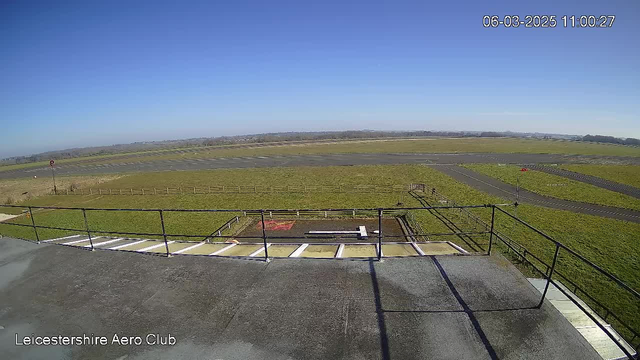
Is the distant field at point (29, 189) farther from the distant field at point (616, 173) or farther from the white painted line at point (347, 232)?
the distant field at point (616, 173)

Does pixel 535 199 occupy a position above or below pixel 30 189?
above

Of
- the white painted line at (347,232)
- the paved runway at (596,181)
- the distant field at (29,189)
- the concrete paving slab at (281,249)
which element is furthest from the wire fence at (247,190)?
the concrete paving slab at (281,249)

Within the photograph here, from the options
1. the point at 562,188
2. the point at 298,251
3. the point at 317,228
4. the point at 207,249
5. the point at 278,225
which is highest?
the point at 298,251

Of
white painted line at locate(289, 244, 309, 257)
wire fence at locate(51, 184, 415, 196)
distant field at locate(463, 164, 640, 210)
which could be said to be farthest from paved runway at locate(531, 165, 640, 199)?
white painted line at locate(289, 244, 309, 257)

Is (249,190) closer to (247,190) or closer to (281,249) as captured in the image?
(247,190)

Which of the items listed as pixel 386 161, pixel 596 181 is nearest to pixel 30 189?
pixel 386 161
